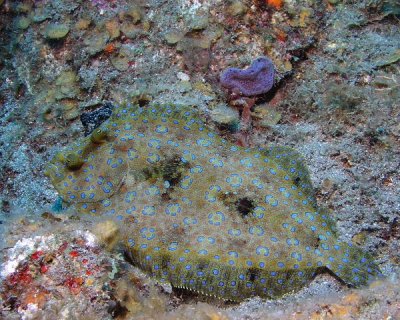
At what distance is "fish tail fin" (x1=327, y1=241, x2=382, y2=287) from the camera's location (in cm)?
441

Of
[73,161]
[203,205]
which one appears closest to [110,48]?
[73,161]

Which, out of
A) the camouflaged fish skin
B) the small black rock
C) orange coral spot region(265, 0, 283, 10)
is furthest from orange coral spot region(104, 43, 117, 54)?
orange coral spot region(265, 0, 283, 10)

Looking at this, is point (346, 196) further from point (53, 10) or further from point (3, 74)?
point (3, 74)

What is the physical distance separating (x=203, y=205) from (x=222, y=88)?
218 cm

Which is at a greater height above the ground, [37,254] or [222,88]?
[222,88]

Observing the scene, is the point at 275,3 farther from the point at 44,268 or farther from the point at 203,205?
the point at 44,268

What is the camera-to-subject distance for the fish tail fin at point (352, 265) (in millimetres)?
4414

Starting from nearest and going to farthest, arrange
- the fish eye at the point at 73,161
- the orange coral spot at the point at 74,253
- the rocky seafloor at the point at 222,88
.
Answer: the orange coral spot at the point at 74,253
the fish eye at the point at 73,161
the rocky seafloor at the point at 222,88

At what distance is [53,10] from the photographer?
22.3ft

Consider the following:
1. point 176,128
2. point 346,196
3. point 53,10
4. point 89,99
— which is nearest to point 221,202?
point 176,128

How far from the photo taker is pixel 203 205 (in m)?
4.82

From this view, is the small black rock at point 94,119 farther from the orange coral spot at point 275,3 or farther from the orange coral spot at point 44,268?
the orange coral spot at point 275,3

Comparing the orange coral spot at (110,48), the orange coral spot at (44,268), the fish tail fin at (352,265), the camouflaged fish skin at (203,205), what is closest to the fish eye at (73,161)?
the camouflaged fish skin at (203,205)

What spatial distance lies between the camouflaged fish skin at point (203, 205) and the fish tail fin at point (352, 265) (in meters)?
0.01
